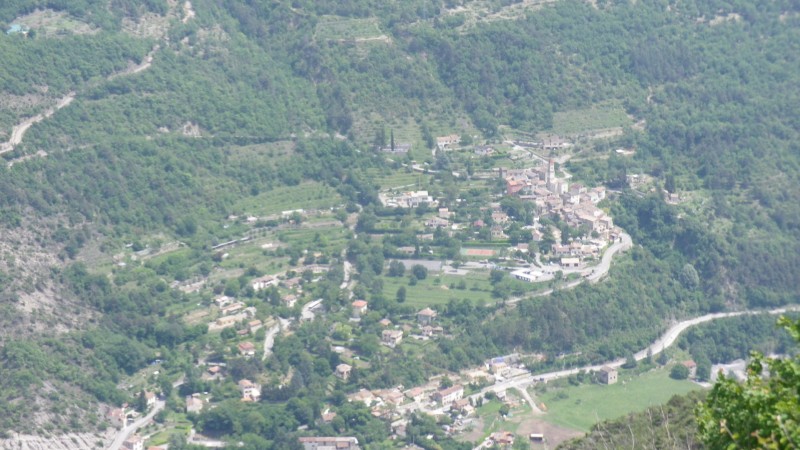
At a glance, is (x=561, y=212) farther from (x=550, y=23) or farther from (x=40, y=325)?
(x=40, y=325)

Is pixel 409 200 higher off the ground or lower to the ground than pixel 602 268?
higher

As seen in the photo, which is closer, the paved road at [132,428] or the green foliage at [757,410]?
the green foliage at [757,410]

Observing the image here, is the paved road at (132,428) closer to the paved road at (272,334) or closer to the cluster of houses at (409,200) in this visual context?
the paved road at (272,334)

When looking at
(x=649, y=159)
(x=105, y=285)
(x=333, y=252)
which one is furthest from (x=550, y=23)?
(x=105, y=285)

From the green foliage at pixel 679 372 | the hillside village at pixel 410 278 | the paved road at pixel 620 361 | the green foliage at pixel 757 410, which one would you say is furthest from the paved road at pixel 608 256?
the green foliage at pixel 757 410

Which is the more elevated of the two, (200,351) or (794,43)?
(794,43)

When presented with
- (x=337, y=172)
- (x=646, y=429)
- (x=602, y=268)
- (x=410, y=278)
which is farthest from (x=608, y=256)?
(x=646, y=429)

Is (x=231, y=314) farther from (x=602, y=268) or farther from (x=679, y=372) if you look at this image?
(x=679, y=372)
